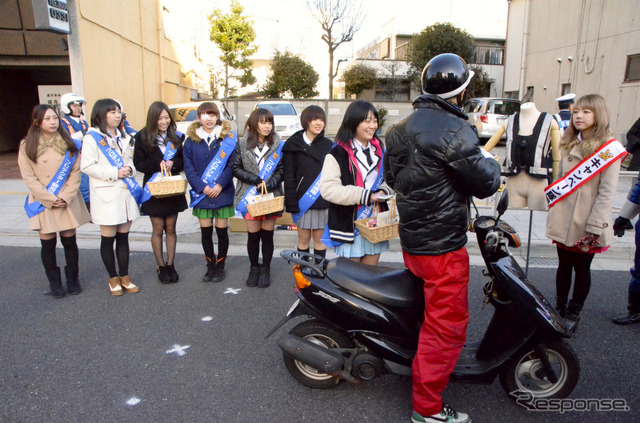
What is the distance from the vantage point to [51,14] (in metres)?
9.20

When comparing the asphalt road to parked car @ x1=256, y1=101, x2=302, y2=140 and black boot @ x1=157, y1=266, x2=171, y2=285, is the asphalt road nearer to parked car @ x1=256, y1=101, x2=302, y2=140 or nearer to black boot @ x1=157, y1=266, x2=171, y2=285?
black boot @ x1=157, y1=266, x2=171, y2=285

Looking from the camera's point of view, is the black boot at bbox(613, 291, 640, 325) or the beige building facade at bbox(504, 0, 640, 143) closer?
the black boot at bbox(613, 291, 640, 325)

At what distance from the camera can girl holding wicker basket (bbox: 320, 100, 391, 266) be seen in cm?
345

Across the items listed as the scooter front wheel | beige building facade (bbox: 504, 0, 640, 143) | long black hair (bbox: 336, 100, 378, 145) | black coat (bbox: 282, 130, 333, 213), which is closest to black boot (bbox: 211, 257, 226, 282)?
black coat (bbox: 282, 130, 333, 213)

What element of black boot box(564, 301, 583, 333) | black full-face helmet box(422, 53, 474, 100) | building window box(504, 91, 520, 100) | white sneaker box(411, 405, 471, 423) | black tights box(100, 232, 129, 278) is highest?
building window box(504, 91, 520, 100)

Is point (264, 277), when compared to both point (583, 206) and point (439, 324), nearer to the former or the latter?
point (439, 324)

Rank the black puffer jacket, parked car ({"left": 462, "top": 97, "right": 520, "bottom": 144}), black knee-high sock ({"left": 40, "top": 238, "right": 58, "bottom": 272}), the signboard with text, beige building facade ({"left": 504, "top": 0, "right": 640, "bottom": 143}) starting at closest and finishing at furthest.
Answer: the black puffer jacket < black knee-high sock ({"left": 40, "top": 238, "right": 58, "bottom": 272}) < the signboard with text < beige building facade ({"left": 504, "top": 0, "right": 640, "bottom": 143}) < parked car ({"left": 462, "top": 97, "right": 520, "bottom": 144})

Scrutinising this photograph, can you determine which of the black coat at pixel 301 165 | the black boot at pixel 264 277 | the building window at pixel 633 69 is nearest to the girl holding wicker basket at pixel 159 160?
the black boot at pixel 264 277

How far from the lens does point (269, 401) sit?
2.88 meters

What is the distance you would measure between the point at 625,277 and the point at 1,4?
1473cm

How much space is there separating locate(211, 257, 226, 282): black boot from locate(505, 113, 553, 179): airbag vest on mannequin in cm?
337

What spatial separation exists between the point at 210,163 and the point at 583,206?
11.2 ft

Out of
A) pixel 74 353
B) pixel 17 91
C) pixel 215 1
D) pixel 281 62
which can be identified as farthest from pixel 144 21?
pixel 215 1

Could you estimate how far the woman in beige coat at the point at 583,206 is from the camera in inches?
135
